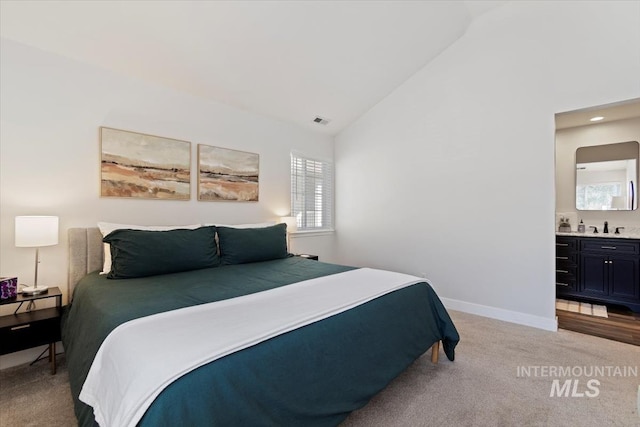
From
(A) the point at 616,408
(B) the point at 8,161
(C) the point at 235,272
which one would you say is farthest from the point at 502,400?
(B) the point at 8,161

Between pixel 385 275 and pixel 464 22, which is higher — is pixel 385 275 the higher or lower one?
the lower one

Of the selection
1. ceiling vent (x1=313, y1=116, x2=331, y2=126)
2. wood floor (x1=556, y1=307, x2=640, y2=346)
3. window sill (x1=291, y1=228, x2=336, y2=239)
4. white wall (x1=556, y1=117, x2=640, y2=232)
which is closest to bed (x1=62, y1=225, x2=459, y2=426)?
window sill (x1=291, y1=228, x2=336, y2=239)

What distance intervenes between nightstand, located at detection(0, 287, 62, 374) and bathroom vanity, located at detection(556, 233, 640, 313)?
17.4 ft

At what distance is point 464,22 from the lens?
10.7ft

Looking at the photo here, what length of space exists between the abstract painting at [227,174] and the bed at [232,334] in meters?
0.88

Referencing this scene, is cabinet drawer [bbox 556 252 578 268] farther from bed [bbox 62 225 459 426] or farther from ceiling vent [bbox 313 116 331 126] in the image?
ceiling vent [bbox 313 116 331 126]

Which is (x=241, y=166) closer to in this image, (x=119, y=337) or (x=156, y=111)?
(x=156, y=111)

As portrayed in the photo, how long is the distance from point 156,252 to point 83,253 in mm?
688

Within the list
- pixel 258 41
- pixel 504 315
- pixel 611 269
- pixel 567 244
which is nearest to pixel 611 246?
pixel 611 269

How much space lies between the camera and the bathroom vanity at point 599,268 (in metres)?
3.29

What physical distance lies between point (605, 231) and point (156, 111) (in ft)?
18.2

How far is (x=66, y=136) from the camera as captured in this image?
244 centimetres

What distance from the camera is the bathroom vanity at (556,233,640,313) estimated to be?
3.29m

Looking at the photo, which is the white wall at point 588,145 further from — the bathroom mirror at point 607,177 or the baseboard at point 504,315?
the baseboard at point 504,315
